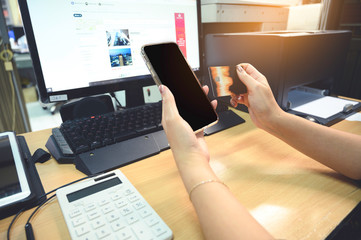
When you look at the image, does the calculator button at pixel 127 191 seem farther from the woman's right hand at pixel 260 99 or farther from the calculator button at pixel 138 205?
the woman's right hand at pixel 260 99

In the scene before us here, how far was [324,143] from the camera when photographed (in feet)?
1.50

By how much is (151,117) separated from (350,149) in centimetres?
45

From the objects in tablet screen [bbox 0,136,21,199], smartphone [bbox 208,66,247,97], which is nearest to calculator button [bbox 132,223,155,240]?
tablet screen [bbox 0,136,21,199]

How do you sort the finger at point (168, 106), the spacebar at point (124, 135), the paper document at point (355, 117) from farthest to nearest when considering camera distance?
the paper document at point (355, 117) → the spacebar at point (124, 135) → the finger at point (168, 106)

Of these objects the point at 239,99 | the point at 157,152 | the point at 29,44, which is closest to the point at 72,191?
the point at 157,152

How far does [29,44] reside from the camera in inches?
19.1

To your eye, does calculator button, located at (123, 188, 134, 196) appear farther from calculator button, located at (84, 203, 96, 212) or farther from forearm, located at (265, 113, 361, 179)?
forearm, located at (265, 113, 361, 179)

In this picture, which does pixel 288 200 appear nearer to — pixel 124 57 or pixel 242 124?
pixel 242 124

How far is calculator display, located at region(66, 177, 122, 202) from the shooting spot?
37 cm

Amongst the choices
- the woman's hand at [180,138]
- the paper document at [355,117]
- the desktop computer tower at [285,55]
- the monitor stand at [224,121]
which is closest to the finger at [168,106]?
the woman's hand at [180,138]

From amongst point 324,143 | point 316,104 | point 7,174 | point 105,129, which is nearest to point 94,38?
point 105,129

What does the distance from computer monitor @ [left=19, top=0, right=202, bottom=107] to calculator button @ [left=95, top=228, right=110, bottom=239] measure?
0.36 m

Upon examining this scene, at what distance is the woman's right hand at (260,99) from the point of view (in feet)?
1.79

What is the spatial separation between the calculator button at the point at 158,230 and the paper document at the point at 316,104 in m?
0.59
